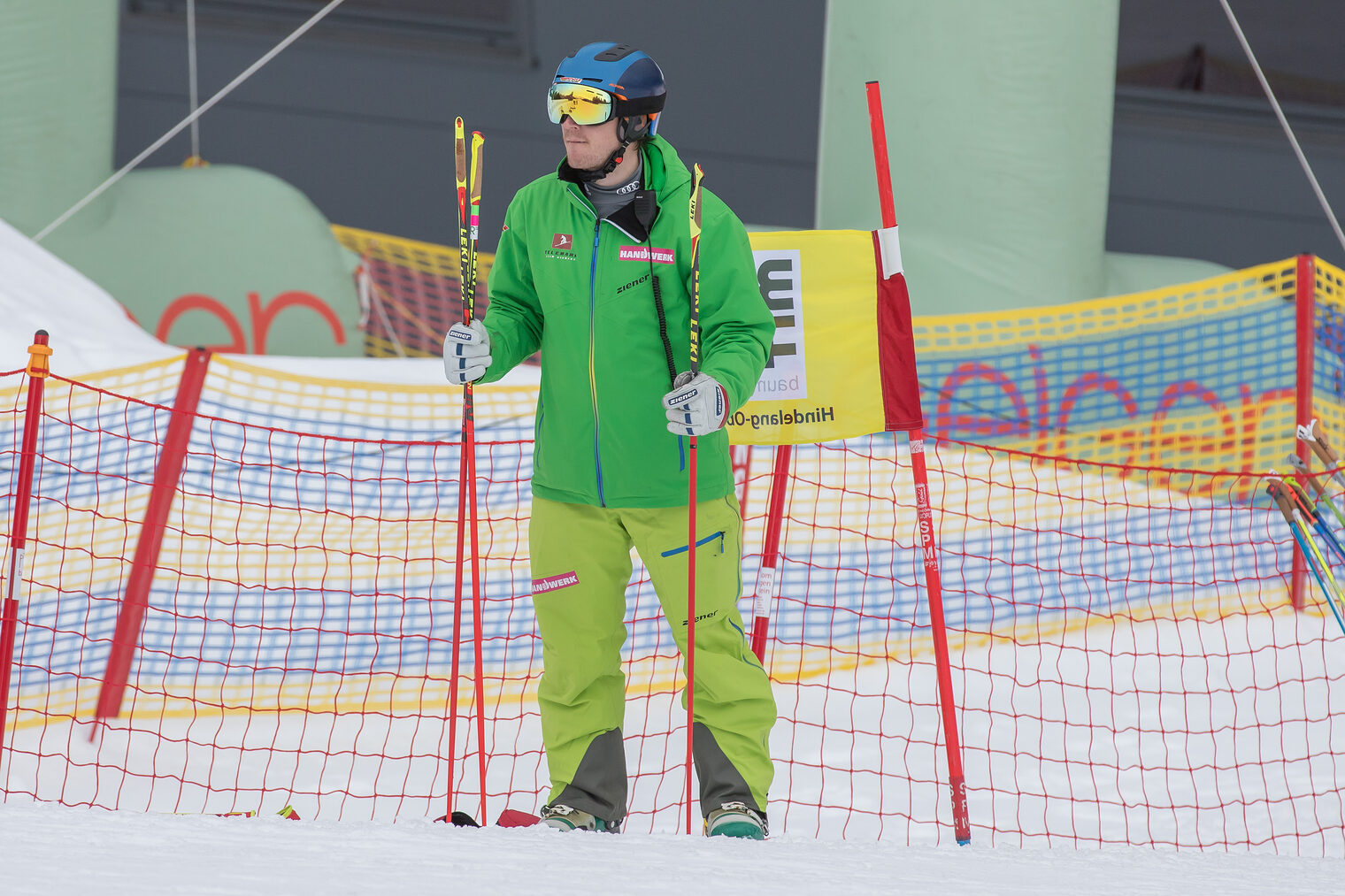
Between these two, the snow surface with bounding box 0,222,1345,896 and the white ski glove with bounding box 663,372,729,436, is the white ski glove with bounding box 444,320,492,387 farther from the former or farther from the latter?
the snow surface with bounding box 0,222,1345,896

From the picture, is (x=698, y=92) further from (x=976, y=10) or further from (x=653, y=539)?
(x=653, y=539)

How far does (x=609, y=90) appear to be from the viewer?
294 centimetres

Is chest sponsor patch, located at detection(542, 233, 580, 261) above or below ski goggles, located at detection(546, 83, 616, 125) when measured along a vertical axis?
below

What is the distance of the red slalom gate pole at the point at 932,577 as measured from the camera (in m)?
3.33

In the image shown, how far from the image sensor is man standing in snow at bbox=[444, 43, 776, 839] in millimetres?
2988

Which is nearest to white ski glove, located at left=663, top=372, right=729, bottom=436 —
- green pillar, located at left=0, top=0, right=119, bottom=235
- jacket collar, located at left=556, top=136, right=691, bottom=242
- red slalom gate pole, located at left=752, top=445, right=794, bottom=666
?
jacket collar, located at left=556, top=136, right=691, bottom=242

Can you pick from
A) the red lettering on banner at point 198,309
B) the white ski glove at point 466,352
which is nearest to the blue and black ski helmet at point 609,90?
the white ski glove at point 466,352

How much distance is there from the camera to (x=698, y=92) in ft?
36.1

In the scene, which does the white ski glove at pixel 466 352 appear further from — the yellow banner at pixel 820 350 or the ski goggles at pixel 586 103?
the yellow banner at pixel 820 350

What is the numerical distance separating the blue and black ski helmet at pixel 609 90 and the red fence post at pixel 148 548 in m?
2.14

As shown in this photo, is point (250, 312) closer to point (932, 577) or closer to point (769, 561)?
point (769, 561)

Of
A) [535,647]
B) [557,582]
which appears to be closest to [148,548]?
[535,647]

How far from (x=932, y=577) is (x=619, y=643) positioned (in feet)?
2.70

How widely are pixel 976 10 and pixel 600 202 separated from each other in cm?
423
